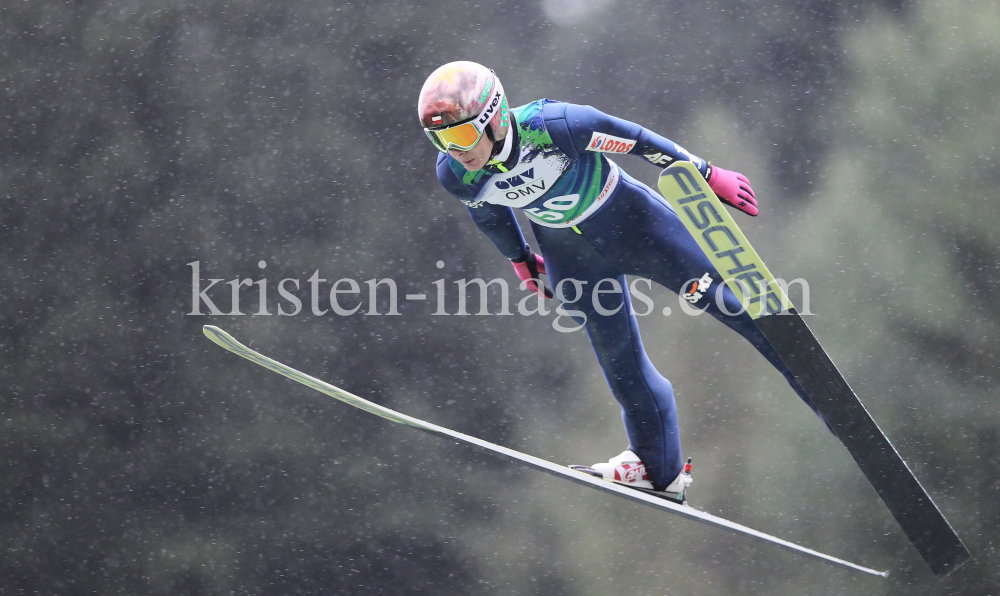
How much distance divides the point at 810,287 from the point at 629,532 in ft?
4.59

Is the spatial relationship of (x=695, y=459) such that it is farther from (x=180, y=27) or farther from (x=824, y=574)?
(x=180, y=27)

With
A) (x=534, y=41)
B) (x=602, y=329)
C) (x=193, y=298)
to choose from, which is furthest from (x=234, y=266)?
(x=602, y=329)

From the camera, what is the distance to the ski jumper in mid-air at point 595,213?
2268 mm

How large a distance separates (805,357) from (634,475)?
63 cm

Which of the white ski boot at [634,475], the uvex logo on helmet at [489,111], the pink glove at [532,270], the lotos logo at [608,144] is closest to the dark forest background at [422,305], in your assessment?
the pink glove at [532,270]

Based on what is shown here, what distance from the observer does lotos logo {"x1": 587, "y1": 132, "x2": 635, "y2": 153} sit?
2.33 m

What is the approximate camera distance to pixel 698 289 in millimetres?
2465

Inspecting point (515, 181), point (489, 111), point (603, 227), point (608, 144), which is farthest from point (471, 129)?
point (603, 227)

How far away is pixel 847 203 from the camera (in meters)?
4.00

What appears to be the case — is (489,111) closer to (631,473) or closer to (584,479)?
(584,479)

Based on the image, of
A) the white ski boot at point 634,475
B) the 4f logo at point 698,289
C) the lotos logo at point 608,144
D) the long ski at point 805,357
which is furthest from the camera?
the white ski boot at point 634,475

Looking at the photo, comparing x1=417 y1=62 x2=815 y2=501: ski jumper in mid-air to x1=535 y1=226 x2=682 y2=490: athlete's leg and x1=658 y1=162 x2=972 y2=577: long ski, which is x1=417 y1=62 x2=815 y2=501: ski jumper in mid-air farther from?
x1=658 y1=162 x2=972 y2=577: long ski

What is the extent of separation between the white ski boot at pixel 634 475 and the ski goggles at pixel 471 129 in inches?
40.7

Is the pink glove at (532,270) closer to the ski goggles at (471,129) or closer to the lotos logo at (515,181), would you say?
the lotos logo at (515,181)
